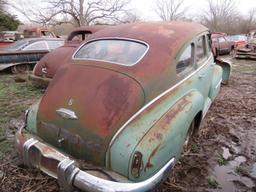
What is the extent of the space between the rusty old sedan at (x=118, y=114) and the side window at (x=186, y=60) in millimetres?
12

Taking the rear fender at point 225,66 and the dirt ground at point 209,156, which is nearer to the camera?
the dirt ground at point 209,156

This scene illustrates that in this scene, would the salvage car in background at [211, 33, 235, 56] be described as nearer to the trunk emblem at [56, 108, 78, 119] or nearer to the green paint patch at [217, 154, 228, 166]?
the green paint patch at [217, 154, 228, 166]

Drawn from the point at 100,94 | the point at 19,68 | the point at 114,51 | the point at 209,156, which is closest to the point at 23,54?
the point at 19,68

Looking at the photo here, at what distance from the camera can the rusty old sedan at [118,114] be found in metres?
→ 2.62

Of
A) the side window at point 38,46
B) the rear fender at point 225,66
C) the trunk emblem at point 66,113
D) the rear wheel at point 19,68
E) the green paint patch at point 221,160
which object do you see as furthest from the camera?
the side window at point 38,46

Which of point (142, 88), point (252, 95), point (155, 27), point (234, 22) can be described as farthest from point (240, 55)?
point (234, 22)

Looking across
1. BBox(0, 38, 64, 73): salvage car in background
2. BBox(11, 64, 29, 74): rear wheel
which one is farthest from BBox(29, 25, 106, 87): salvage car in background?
BBox(11, 64, 29, 74): rear wheel

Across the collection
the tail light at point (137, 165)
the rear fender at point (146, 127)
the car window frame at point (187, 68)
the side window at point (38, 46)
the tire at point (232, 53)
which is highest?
the car window frame at point (187, 68)

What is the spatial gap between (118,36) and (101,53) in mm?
351

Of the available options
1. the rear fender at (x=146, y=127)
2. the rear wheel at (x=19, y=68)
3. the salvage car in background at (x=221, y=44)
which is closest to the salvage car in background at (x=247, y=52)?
the salvage car in background at (x=221, y=44)

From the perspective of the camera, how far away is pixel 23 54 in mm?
9617

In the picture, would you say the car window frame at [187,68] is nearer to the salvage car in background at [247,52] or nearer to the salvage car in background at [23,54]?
the salvage car in background at [23,54]

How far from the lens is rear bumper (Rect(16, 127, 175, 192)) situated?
2482 mm

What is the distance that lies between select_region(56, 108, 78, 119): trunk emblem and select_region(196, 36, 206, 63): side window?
2.03 meters
